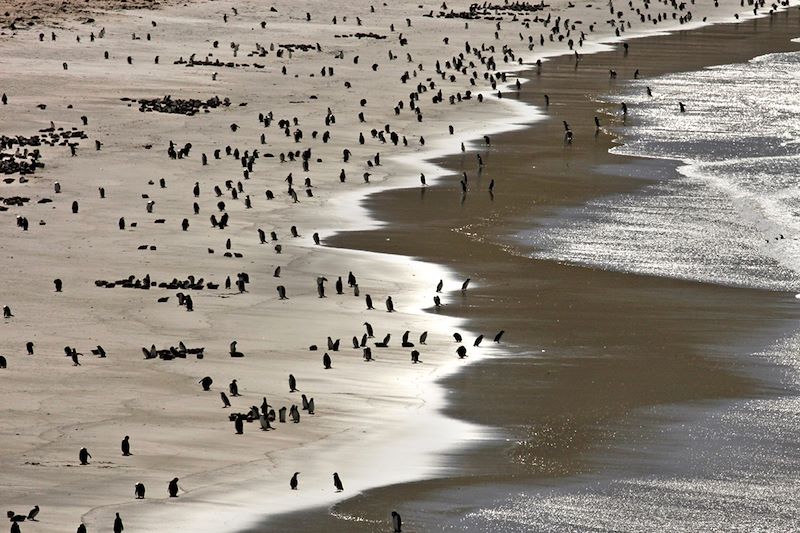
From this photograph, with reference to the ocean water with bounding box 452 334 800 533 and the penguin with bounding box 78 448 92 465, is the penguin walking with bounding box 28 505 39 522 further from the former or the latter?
the ocean water with bounding box 452 334 800 533

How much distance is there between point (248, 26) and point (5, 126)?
22.1m

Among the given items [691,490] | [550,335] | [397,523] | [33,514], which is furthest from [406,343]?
[33,514]

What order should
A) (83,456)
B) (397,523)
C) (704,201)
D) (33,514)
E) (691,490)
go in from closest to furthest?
(33,514) < (397,523) < (83,456) < (691,490) < (704,201)

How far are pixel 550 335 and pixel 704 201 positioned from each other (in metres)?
12.1

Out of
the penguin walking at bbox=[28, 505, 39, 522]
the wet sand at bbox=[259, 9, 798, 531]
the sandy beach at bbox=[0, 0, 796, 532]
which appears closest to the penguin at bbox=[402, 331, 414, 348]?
the sandy beach at bbox=[0, 0, 796, 532]

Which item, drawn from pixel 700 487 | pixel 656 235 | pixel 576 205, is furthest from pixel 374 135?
pixel 700 487

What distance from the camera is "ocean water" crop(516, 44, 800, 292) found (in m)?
29.1

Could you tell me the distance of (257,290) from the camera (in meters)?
25.5

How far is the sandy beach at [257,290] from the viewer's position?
17.7 metres

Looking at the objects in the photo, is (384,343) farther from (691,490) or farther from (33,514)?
(33,514)

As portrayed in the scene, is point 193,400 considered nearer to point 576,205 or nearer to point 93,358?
point 93,358

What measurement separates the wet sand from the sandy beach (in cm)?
9

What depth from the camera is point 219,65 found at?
50.3 meters

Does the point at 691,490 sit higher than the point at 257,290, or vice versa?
the point at 257,290
